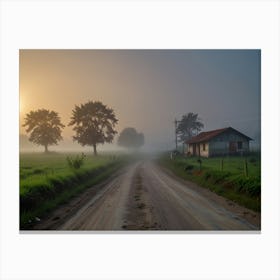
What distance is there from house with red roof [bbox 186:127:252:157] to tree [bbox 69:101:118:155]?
149 inches

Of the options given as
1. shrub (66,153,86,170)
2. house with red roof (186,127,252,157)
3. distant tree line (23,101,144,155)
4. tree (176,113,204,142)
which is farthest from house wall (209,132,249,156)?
shrub (66,153,86,170)

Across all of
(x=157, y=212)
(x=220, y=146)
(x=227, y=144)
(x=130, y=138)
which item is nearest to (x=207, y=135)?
(x=227, y=144)

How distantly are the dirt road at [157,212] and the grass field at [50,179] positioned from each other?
3.19ft

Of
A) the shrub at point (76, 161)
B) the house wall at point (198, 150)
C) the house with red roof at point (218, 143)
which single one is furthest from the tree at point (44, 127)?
the house wall at point (198, 150)

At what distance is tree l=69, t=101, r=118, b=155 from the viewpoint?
11914mm

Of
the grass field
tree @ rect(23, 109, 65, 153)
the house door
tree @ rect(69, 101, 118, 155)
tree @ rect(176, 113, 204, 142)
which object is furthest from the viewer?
the house door

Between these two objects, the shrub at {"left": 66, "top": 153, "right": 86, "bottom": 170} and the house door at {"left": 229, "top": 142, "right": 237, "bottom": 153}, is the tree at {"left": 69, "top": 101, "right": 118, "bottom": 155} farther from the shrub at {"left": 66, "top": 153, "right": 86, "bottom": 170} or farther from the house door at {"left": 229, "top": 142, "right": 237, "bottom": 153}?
the house door at {"left": 229, "top": 142, "right": 237, "bottom": 153}

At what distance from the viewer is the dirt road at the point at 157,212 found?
28.0ft
